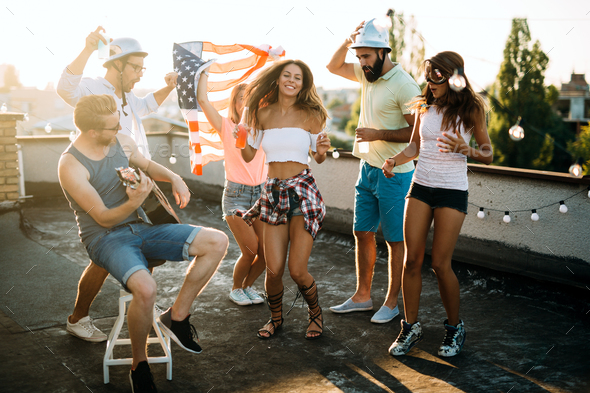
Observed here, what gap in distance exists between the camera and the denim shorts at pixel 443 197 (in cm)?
297

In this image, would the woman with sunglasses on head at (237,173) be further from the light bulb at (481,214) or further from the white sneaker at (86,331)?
the light bulb at (481,214)

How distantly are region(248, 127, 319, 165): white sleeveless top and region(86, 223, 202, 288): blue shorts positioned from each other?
686mm

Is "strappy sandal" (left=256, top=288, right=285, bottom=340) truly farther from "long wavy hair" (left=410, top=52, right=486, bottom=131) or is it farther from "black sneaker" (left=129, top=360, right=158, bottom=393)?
"long wavy hair" (left=410, top=52, right=486, bottom=131)

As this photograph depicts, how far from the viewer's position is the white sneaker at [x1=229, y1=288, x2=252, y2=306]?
402 centimetres

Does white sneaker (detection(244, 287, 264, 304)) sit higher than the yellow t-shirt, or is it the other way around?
the yellow t-shirt

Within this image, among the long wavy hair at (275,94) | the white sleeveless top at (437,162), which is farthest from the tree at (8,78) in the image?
the white sleeveless top at (437,162)

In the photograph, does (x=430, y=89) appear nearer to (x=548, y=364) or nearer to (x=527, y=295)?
(x=548, y=364)

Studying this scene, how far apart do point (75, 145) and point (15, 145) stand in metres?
5.21

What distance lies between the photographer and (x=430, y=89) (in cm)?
304

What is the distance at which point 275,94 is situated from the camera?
3.43m

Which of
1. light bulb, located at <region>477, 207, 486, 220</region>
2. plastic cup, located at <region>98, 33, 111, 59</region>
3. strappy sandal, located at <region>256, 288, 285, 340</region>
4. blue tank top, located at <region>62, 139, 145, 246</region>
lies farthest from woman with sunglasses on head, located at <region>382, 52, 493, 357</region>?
light bulb, located at <region>477, 207, 486, 220</region>

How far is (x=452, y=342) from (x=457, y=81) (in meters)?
1.53

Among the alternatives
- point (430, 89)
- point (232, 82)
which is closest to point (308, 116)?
point (430, 89)

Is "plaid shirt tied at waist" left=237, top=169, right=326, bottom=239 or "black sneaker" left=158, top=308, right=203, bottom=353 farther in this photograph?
"plaid shirt tied at waist" left=237, top=169, right=326, bottom=239
